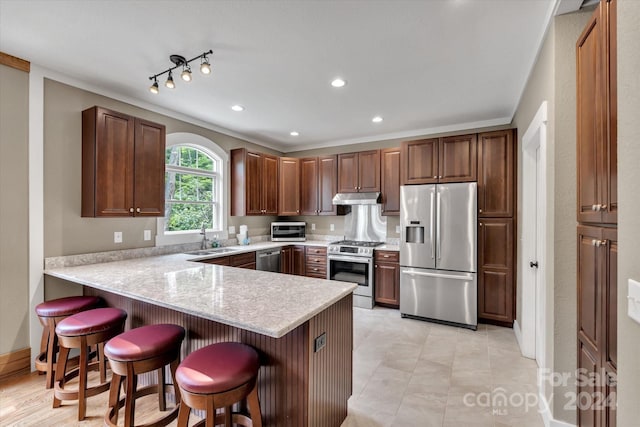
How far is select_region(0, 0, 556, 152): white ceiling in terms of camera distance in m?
1.85

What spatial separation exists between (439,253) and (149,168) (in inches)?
141

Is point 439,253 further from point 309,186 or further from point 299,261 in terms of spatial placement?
point 309,186

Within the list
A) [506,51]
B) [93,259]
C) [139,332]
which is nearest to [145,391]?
[139,332]

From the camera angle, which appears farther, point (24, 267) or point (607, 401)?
point (24, 267)

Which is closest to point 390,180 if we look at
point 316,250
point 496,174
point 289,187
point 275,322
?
point 496,174

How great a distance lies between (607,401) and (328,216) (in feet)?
14.5

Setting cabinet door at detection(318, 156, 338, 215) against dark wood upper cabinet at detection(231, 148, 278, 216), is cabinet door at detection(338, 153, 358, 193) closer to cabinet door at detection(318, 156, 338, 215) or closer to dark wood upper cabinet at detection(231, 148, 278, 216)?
cabinet door at detection(318, 156, 338, 215)

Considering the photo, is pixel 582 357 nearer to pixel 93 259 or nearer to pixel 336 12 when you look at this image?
pixel 336 12

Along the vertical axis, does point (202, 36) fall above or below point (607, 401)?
above

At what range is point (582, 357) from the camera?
4.93ft

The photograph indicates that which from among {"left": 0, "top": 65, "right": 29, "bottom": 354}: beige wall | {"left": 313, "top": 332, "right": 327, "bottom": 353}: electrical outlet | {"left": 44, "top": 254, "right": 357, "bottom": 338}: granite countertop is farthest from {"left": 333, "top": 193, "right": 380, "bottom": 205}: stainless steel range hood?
{"left": 0, "top": 65, "right": 29, "bottom": 354}: beige wall

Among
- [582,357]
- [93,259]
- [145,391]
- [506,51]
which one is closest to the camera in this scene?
[582,357]

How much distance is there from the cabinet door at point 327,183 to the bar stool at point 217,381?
11.9 ft

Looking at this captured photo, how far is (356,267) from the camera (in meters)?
4.42
